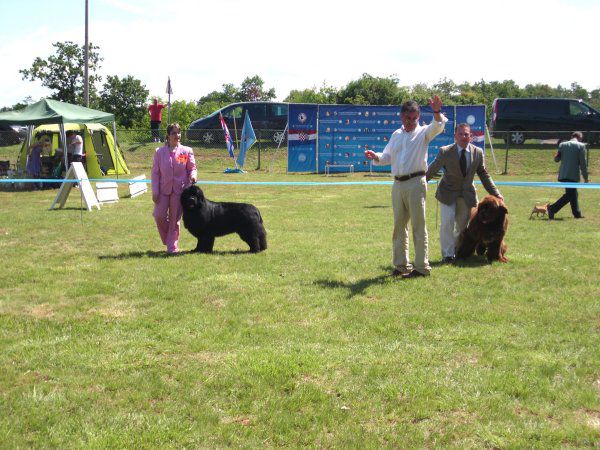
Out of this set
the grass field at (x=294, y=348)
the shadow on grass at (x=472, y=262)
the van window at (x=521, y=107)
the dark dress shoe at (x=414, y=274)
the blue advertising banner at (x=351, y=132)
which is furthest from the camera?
the van window at (x=521, y=107)

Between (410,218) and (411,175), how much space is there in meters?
0.52

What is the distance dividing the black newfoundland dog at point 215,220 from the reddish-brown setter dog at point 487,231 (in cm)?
280

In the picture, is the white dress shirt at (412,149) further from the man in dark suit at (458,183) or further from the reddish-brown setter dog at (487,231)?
the reddish-brown setter dog at (487,231)

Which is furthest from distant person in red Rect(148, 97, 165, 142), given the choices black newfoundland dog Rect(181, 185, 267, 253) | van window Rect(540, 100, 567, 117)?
black newfoundland dog Rect(181, 185, 267, 253)

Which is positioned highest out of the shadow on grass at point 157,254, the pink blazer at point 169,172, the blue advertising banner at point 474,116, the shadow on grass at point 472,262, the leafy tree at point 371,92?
the leafy tree at point 371,92

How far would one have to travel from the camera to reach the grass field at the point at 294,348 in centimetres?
360

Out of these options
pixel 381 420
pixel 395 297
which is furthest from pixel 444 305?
pixel 381 420

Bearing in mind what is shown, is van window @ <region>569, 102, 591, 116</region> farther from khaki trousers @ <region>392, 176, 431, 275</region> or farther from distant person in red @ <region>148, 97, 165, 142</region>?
khaki trousers @ <region>392, 176, 431, 275</region>

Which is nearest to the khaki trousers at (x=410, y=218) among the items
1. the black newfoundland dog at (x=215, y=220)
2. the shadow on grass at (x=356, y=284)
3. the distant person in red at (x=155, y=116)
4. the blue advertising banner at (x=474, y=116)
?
the shadow on grass at (x=356, y=284)

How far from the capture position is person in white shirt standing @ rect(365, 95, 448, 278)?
6855 mm

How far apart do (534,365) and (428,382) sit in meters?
0.88

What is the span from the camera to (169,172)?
848 centimetres

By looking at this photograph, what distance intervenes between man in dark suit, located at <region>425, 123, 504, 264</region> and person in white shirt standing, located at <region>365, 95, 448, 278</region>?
0.95 meters

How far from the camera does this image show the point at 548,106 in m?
31.2
